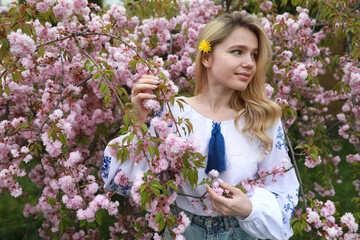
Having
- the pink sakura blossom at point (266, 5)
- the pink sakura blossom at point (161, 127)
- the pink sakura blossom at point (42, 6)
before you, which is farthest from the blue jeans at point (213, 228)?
the pink sakura blossom at point (266, 5)

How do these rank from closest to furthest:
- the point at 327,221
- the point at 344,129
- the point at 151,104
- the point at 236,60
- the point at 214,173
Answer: the point at 151,104 < the point at 214,173 < the point at 236,60 < the point at 327,221 < the point at 344,129

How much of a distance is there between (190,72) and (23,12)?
1271 millimetres

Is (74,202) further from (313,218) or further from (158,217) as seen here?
(313,218)

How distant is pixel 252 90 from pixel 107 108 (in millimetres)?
1289

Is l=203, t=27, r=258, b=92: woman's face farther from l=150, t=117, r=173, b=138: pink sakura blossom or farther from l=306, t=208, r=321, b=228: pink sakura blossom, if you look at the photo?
l=306, t=208, r=321, b=228: pink sakura blossom

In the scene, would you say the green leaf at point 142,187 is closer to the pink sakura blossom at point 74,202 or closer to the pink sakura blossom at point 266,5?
the pink sakura blossom at point 74,202

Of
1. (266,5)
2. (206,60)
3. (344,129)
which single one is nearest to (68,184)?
(206,60)

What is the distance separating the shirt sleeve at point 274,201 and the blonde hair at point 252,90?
7cm

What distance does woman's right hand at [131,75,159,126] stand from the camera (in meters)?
1.32

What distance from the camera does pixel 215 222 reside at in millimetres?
1578

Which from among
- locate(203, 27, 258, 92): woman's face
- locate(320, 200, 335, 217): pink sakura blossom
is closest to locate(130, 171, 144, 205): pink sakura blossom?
locate(203, 27, 258, 92): woman's face

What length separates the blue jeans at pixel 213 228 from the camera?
157cm

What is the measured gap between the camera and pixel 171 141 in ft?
4.16

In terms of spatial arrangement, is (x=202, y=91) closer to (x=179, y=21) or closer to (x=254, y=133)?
(x=254, y=133)
